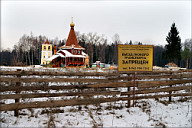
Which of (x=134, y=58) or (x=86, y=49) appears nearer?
(x=134, y=58)

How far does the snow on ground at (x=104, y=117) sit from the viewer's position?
17.7 feet

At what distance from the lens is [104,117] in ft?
19.6

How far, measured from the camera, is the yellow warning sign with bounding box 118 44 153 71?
7344 millimetres

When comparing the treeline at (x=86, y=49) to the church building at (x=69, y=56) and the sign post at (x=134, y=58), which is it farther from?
the sign post at (x=134, y=58)

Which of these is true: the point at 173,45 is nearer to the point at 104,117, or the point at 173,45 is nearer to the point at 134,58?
the point at 134,58

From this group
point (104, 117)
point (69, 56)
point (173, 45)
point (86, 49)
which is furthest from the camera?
point (86, 49)

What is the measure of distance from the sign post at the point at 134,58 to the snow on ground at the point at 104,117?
141cm

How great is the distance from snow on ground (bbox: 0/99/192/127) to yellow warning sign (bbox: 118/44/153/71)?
65.3 inches

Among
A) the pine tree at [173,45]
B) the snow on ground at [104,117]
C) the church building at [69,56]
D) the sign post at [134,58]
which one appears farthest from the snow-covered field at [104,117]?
the pine tree at [173,45]

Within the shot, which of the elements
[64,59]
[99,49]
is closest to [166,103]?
[64,59]

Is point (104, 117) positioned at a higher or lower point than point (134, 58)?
lower

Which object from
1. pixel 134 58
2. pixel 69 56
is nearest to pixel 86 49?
pixel 69 56

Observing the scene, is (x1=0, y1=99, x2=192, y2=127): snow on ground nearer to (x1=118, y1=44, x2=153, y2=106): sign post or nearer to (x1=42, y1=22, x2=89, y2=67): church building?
(x1=118, y1=44, x2=153, y2=106): sign post

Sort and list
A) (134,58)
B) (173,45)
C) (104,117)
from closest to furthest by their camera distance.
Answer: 1. (104,117)
2. (134,58)
3. (173,45)
